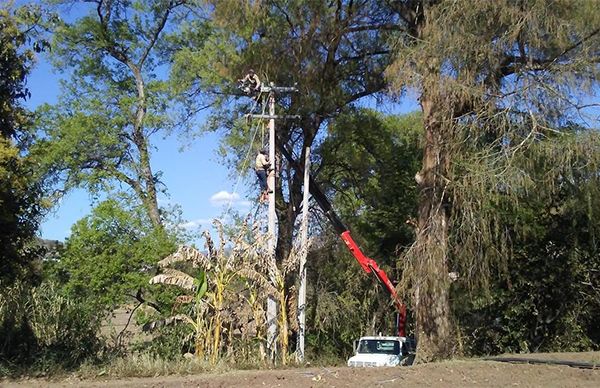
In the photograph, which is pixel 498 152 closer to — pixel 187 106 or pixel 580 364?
pixel 580 364

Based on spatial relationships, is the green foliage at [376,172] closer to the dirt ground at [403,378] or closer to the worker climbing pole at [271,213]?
the worker climbing pole at [271,213]

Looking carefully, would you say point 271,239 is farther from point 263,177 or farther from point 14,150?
point 14,150

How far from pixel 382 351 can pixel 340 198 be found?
10100mm

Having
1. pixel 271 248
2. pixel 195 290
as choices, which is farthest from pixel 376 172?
pixel 195 290

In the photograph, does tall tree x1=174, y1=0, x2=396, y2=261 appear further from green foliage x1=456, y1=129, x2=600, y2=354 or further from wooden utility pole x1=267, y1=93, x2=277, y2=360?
green foliage x1=456, y1=129, x2=600, y2=354

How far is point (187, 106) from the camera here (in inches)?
1131

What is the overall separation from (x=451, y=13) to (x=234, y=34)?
841 centimetres

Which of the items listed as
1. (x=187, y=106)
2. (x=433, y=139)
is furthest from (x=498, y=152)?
(x=187, y=106)

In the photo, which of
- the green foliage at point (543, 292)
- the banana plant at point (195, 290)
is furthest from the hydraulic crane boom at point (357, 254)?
the banana plant at point (195, 290)

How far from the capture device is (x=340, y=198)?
27.7m

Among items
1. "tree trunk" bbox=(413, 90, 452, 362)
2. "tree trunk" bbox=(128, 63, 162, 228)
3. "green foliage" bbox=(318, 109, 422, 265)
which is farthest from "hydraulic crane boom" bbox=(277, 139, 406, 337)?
"tree trunk" bbox=(128, 63, 162, 228)

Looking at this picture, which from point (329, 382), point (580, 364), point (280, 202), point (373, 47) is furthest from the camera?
point (280, 202)

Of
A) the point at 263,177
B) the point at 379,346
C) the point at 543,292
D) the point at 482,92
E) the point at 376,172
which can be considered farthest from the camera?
the point at 376,172

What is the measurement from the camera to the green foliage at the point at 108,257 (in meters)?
22.9
